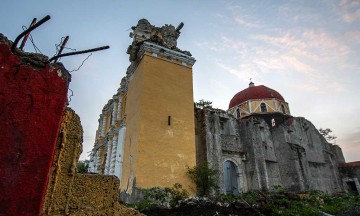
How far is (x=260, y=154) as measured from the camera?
611 inches

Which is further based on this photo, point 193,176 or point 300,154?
point 300,154

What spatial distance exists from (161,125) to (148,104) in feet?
3.43

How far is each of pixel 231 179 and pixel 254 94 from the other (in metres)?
11.3

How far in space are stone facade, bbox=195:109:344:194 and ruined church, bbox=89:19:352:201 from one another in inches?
2.4

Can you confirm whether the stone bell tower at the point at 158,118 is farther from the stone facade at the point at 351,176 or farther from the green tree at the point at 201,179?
the stone facade at the point at 351,176

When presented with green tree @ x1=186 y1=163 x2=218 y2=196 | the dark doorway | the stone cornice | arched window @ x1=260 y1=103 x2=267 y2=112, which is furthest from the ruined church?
arched window @ x1=260 y1=103 x2=267 y2=112

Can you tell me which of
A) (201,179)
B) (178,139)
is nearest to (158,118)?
(178,139)

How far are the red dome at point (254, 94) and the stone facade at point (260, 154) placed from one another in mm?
4338

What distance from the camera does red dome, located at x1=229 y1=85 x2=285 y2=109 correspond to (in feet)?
79.0

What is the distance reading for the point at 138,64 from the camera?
37.0ft

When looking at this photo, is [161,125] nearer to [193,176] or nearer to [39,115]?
[193,176]

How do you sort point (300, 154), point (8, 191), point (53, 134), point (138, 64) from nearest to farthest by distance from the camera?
point (8, 191)
point (53, 134)
point (138, 64)
point (300, 154)

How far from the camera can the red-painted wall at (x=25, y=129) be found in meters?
1.82

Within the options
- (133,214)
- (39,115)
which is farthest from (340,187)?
(39,115)
